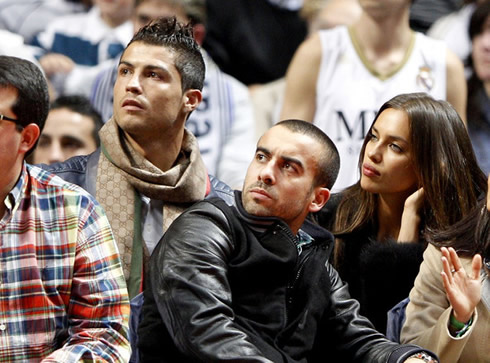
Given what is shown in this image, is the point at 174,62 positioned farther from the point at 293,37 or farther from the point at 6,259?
the point at 293,37

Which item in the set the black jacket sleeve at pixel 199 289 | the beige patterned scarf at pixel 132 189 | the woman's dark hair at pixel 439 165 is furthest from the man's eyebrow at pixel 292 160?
the woman's dark hair at pixel 439 165

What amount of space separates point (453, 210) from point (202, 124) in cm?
177

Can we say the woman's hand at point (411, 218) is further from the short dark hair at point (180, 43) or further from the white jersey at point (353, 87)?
the white jersey at point (353, 87)

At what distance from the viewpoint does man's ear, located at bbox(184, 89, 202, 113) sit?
4.13 metres

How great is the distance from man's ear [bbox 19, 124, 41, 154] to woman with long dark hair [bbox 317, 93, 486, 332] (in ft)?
4.32

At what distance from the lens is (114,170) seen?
391 centimetres

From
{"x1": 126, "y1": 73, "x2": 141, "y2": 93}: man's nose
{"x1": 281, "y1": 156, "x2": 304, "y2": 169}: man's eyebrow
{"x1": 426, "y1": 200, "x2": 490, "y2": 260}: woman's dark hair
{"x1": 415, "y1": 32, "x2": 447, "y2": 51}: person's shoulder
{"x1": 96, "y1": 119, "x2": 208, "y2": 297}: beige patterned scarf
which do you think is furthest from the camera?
{"x1": 415, "y1": 32, "x2": 447, "y2": 51}: person's shoulder

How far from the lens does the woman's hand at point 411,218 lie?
4051mm

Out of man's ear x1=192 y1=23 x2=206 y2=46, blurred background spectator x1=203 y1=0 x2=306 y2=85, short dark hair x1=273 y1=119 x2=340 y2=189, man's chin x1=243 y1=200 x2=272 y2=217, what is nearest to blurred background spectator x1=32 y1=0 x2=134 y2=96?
man's ear x1=192 y1=23 x2=206 y2=46

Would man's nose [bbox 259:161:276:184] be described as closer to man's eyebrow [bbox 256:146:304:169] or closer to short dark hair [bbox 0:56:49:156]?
man's eyebrow [bbox 256:146:304:169]

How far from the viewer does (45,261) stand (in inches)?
121

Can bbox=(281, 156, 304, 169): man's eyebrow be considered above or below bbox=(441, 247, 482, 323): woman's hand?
above

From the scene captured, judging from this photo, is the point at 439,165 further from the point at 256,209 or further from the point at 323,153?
the point at 256,209

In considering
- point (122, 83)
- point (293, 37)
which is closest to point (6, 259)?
point (122, 83)
